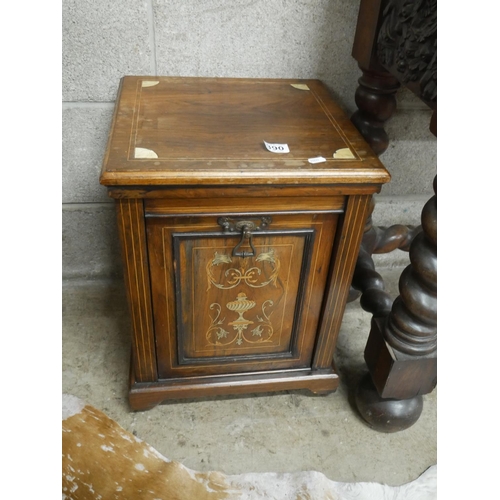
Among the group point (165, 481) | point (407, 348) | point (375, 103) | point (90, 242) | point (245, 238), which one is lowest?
point (165, 481)

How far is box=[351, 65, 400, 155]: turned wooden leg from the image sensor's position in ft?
3.86

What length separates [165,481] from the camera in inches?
41.8

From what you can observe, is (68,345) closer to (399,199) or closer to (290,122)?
(290,122)

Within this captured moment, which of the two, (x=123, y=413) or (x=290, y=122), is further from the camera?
(x=123, y=413)

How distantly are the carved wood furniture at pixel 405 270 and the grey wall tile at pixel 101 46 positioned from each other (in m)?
0.56

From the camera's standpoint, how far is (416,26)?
2.82ft

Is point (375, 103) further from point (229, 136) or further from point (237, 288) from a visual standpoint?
point (237, 288)

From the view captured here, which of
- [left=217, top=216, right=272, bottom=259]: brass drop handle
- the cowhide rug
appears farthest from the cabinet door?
the cowhide rug

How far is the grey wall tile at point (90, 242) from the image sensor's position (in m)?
1.44

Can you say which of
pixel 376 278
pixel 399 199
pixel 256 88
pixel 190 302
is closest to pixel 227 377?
pixel 190 302

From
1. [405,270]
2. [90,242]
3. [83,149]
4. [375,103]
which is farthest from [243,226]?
[90,242]

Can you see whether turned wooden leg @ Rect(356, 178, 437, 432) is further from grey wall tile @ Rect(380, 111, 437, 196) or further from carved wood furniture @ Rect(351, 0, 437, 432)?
grey wall tile @ Rect(380, 111, 437, 196)

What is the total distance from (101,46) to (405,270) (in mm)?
923

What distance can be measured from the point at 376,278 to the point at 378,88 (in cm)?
51
